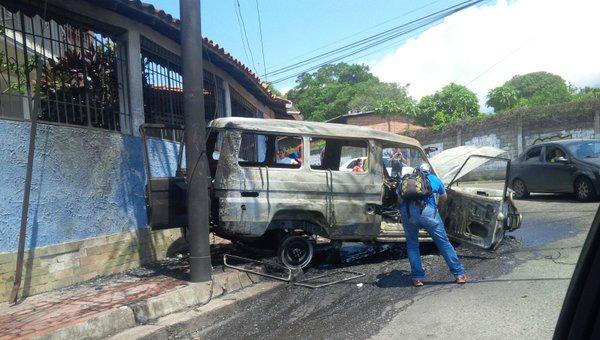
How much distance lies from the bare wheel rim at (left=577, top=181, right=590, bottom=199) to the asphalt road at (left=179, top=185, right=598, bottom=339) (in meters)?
3.40

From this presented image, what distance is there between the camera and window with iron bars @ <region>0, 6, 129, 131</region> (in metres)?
5.79

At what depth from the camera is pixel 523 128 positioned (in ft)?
71.7

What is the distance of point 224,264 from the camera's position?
662 cm

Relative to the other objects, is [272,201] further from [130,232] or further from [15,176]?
[15,176]

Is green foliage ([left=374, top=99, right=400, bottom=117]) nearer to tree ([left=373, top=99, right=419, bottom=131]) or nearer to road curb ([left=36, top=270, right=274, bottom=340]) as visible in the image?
tree ([left=373, top=99, right=419, bottom=131])

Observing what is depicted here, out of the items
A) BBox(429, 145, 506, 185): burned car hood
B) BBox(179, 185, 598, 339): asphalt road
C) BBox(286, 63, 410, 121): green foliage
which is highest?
BBox(286, 63, 410, 121): green foliage

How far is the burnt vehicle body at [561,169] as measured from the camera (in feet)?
34.2

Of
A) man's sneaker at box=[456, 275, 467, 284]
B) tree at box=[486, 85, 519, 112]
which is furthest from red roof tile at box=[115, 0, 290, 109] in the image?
tree at box=[486, 85, 519, 112]

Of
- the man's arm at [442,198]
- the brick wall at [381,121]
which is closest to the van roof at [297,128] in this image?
the man's arm at [442,198]

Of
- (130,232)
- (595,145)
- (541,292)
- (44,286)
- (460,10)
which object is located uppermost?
(460,10)

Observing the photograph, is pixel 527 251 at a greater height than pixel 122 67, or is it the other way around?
pixel 122 67

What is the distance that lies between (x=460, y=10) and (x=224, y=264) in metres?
7.51

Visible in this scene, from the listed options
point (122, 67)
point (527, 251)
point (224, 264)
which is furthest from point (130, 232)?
point (527, 251)

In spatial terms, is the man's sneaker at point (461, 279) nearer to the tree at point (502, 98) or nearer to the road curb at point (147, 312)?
the road curb at point (147, 312)
